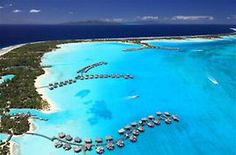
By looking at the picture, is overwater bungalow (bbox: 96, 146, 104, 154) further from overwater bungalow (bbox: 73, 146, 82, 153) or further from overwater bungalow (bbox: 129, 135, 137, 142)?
overwater bungalow (bbox: 129, 135, 137, 142)

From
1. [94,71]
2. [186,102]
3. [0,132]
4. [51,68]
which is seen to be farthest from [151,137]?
[51,68]

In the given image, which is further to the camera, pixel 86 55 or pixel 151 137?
pixel 86 55

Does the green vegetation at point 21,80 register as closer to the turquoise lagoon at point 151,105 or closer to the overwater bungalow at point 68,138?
the turquoise lagoon at point 151,105

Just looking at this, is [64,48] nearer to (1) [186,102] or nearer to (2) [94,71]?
(2) [94,71]

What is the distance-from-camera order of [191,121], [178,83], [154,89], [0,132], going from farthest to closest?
[178,83], [154,89], [191,121], [0,132]

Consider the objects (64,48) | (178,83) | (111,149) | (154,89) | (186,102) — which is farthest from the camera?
(64,48)

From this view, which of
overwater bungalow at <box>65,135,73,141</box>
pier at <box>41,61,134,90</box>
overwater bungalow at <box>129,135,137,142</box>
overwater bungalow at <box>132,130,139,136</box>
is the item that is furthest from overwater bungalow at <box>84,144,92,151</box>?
pier at <box>41,61,134,90</box>
